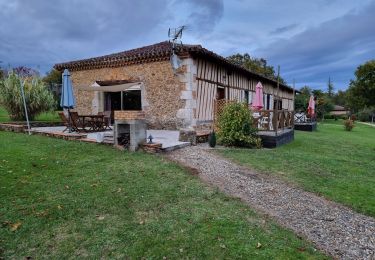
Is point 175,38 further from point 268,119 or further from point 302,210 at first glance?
point 302,210

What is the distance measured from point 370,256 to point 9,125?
11.7 meters

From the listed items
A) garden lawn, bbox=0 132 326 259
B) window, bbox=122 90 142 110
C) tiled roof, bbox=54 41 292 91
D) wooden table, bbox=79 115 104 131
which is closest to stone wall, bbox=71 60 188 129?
tiled roof, bbox=54 41 292 91

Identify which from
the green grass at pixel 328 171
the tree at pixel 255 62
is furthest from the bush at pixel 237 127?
the tree at pixel 255 62

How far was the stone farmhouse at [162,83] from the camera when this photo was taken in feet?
37.6

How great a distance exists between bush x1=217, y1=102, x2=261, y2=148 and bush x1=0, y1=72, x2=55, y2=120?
8239 mm

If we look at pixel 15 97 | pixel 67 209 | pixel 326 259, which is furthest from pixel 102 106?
pixel 326 259

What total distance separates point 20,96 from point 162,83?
5995mm

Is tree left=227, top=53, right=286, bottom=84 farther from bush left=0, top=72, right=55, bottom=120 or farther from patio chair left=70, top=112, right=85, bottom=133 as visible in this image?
patio chair left=70, top=112, right=85, bottom=133

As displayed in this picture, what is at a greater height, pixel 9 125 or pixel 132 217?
pixel 9 125

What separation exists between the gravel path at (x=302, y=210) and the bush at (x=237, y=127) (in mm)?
2678

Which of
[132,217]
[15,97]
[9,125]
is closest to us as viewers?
[132,217]

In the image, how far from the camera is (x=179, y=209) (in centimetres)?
408

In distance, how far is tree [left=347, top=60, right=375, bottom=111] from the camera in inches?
1516

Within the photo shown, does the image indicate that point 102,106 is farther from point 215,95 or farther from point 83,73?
point 215,95
